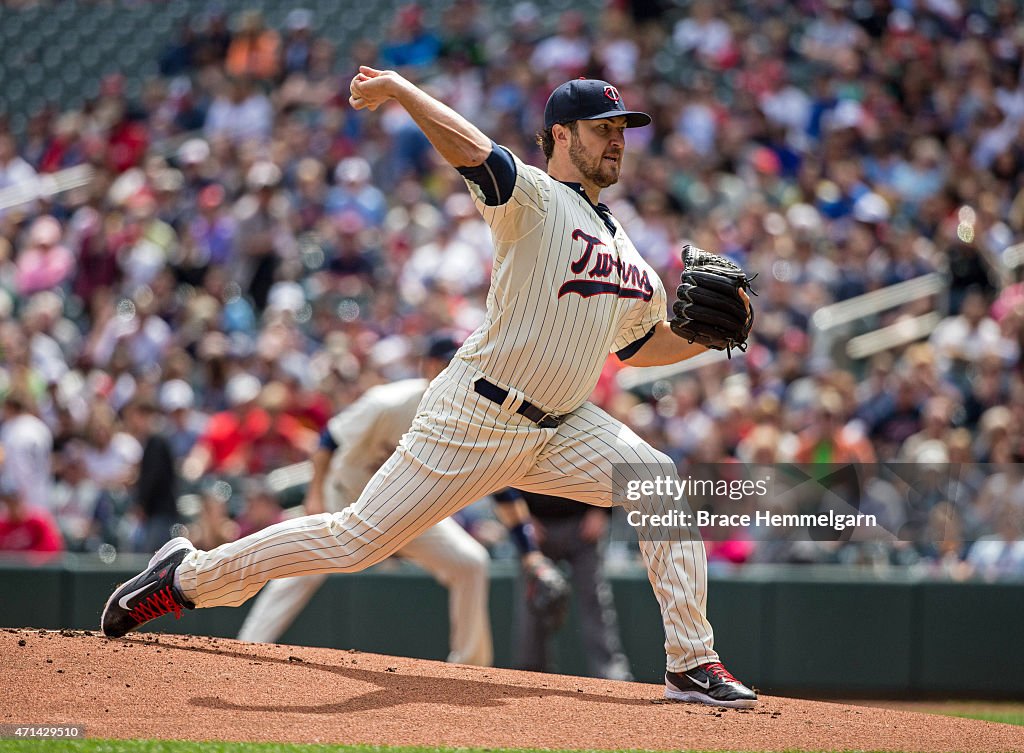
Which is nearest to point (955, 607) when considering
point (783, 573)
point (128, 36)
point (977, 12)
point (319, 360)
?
point (783, 573)

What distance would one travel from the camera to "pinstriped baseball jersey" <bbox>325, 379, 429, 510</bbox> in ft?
21.5

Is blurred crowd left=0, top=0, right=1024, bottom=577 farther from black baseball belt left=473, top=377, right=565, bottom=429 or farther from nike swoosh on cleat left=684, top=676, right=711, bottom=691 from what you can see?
black baseball belt left=473, top=377, right=565, bottom=429

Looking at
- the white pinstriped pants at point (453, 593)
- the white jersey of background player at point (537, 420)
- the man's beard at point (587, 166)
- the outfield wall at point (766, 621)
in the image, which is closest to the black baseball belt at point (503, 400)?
the white jersey of background player at point (537, 420)

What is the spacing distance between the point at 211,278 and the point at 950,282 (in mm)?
5810

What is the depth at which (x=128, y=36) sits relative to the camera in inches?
663

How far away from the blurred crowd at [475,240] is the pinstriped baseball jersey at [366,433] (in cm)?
204

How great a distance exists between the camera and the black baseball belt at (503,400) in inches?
178

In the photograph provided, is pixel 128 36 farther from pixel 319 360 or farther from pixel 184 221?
pixel 319 360

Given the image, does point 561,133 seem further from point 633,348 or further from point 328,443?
point 328,443

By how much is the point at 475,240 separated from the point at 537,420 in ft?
23.3

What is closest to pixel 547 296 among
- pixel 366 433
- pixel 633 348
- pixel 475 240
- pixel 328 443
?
pixel 633 348

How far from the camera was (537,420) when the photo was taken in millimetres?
4605

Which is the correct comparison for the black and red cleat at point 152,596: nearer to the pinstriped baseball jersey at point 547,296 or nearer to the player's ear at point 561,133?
the pinstriped baseball jersey at point 547,296

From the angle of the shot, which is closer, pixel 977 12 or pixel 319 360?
pixel 319 360
